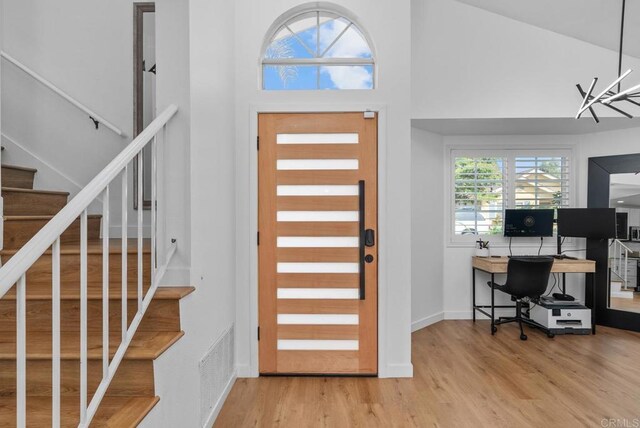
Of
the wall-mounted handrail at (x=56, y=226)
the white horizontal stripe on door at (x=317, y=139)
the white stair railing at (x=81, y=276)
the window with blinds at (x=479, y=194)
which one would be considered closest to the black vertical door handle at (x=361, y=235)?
the white horizontal stripe on door at (x=317, y=139)

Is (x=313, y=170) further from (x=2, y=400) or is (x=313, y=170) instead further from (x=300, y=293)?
(x=2, y=400)

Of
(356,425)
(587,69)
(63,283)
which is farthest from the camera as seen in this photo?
(587,69)

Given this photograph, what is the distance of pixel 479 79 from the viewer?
12.2ft

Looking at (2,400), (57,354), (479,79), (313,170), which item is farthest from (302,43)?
(2,400)

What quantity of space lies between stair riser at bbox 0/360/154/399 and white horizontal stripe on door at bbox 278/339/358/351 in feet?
4.55

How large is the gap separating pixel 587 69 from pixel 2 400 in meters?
5.32

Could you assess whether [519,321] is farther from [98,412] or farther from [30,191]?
[30,191]

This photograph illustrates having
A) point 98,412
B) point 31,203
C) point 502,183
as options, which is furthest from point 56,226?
point 502,183

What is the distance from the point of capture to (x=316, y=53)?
3.00 meters

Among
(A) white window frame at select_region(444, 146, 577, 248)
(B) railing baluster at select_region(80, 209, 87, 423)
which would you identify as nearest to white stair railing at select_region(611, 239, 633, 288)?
(A) white window frame at select_region(444, 146, 577, 248)

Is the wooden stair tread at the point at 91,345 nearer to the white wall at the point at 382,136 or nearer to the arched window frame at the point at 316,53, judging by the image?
the white wall at the point at 382,136

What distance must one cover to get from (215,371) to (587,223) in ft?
14.2

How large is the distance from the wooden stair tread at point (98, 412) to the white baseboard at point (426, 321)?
312 cm

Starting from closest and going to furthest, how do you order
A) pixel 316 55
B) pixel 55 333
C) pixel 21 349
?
pixel 21 349 < pixel 55 333 < pixel 316 55
